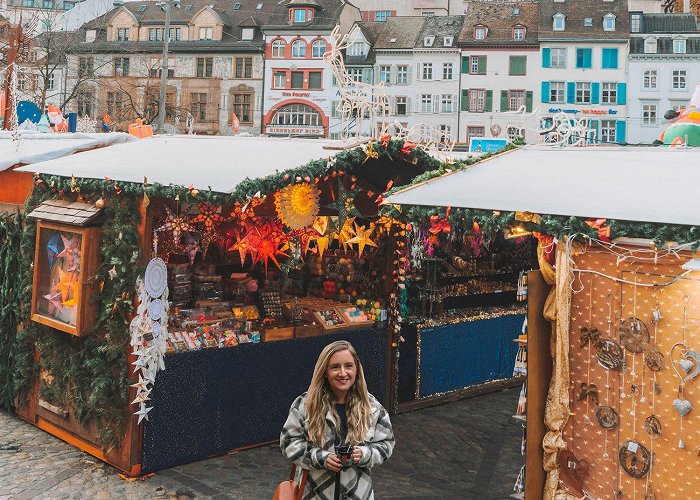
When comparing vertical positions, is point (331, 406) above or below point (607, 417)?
above

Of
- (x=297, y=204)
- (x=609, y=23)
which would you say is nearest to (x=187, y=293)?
(x=297, y=204)

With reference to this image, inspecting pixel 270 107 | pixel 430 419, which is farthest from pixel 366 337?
pixel 270 107

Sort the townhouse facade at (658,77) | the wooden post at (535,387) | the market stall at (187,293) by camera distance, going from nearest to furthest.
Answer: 1. the wooden post at (535,387)
2. the market stall at (187,293)
3. the townhouse facade at (658,77)

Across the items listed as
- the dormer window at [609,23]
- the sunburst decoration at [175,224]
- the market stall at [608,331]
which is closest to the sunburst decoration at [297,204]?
the sunburst decoration at [175,224]

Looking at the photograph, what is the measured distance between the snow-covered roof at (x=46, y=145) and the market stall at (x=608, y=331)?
5350 millimetres

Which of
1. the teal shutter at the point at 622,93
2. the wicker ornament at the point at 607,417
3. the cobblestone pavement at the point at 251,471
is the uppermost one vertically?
the teal shutter at the point at 622,93

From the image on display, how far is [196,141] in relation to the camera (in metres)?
8.02

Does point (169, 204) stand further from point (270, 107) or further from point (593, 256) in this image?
point (270, 107)

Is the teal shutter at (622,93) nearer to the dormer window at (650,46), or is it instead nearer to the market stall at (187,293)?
the dormer window at (650,46)

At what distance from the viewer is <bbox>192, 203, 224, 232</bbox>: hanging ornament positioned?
710 centimetres

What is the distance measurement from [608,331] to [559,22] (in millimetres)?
45204

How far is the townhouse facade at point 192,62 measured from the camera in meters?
47.7

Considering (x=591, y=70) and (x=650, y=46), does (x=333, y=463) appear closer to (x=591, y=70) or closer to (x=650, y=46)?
(x=591, y=70)

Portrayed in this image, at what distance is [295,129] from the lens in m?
46.8
